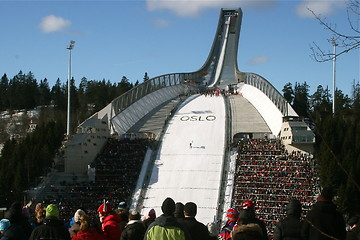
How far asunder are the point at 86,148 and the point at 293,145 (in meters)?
13.8

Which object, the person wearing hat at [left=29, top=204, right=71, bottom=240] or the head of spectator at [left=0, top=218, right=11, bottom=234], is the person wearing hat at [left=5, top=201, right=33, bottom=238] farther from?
the person wearing hat at [left=29, top=204, right=71, bottom=240]

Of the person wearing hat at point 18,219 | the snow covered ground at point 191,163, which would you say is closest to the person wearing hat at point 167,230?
the person wearing hat at point 18,219

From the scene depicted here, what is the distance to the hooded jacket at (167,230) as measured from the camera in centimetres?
554

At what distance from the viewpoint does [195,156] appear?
3962 cm

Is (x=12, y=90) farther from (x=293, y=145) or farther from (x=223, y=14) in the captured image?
(x=293, y=145)

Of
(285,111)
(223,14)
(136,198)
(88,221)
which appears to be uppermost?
(223,14)

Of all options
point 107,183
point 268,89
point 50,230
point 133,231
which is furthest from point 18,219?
point 268,89

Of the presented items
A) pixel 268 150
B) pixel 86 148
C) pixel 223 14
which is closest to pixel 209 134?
pixel 268 150

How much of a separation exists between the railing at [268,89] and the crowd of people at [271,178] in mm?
7335

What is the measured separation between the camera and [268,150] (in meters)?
38.3

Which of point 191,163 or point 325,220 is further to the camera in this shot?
point 191,163

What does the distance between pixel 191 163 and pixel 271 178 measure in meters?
6.30

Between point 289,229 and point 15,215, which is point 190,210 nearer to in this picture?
point 289,229

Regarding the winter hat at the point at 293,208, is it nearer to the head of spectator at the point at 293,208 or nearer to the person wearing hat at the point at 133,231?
the head of spectator at the point at 293,208
